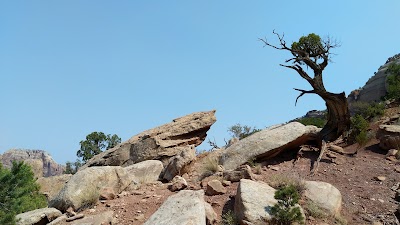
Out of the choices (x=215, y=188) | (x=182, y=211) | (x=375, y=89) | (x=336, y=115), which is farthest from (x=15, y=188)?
(x=375, y=89)

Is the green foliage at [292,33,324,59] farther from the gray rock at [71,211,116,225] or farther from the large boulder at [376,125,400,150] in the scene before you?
the gray rock at [71,211,116,225]

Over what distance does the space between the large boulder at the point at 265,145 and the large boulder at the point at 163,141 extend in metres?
3.63

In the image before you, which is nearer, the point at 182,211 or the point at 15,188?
the point at 182,211

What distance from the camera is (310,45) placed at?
16.3 m

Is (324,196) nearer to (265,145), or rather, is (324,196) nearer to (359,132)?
(265,145)

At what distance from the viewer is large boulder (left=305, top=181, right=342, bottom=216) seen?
905 centimetres

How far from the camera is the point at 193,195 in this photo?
903 centimetres

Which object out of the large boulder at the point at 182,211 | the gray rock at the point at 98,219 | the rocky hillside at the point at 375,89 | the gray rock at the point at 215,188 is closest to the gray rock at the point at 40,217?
the gray rock at the point at 98,219

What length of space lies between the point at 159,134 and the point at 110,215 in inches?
301

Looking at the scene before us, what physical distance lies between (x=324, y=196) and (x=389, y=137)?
7098mm

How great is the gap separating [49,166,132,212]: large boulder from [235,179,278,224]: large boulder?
14.7 ft

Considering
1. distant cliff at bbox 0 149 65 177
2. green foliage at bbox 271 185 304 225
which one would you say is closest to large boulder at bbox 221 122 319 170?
green foliage at bbox 271 185 304 225

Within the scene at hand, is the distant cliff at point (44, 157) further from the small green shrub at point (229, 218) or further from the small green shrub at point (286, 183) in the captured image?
the small green shrub at point (229, 218)

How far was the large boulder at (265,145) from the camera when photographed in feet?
41.6
